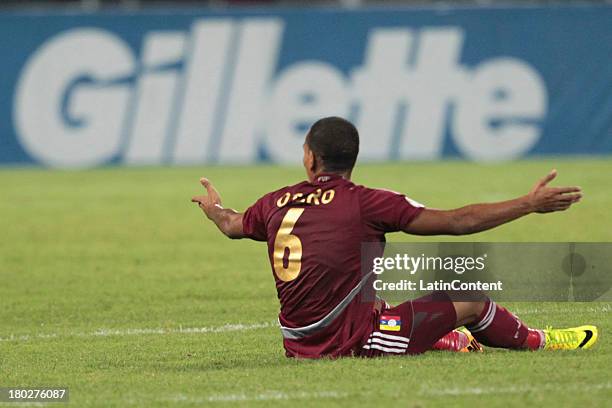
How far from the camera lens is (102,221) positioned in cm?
1705

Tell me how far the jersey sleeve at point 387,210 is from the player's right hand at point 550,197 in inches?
23.4

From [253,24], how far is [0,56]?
468 cm

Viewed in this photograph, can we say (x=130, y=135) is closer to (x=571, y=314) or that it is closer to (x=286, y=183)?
(x=286, y=183)

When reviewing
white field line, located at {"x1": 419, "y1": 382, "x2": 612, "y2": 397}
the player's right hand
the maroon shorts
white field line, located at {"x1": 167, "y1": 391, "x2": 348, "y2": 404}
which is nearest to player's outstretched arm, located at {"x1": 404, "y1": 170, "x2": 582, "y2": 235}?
the player's right hand

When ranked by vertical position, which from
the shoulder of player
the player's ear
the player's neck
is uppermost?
the player's ear

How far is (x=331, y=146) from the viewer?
23.1 feet

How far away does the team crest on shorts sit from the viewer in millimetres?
7082

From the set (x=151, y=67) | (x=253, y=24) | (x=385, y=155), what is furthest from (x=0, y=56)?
(x=385, y=155)

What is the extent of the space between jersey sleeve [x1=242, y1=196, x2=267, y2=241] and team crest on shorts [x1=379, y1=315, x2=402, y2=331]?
0.81m

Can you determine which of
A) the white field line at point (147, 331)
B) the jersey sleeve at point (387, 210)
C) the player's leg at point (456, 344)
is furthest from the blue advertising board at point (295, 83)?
the jersey sleeve at point (387, 210)

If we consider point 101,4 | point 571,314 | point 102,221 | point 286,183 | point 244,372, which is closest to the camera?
point 244,372

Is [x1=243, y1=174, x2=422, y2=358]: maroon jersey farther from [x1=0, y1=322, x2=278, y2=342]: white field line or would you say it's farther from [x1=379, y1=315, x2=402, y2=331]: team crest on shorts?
[x1=0, y1=322, x2=278, y2=342]: white field line

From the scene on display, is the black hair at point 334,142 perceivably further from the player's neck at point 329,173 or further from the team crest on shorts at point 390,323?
the team crest on shorts at point 390,323

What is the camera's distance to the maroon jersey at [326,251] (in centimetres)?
705
